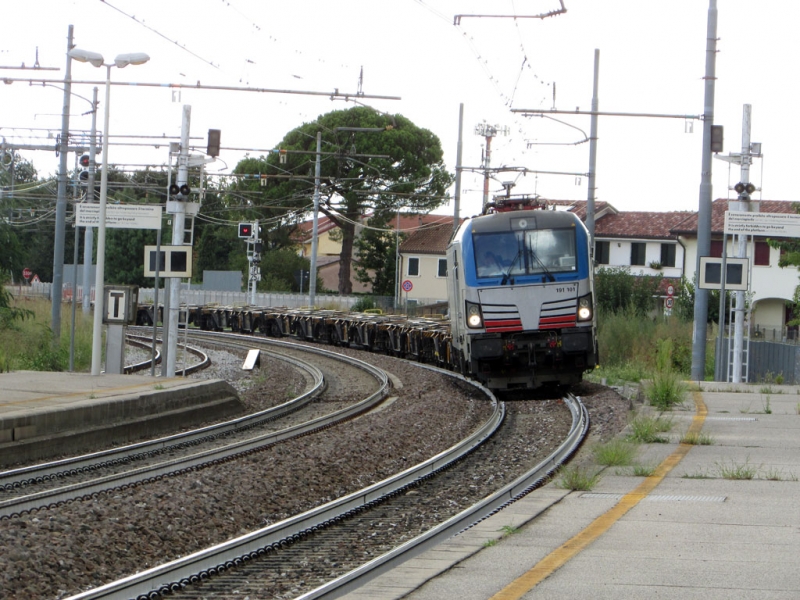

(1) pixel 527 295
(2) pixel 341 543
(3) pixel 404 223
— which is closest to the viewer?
(2) pixel 341 543

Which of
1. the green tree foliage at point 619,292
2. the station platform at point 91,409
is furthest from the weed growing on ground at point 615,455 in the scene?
the green tree foliage at point 619,292

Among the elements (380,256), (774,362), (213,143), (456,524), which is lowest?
(456,524)

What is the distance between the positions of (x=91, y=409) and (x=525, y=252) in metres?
7.52

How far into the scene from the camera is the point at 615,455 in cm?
995

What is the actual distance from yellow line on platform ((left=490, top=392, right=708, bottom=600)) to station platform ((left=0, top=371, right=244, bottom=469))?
20.7ft

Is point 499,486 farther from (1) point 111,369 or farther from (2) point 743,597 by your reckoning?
(1) point 111,369

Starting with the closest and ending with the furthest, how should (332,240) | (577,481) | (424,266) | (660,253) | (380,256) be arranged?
(577,481)
(660,253)
(380,256)
(424,266)
(332,240)

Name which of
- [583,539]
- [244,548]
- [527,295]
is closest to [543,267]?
[527,295]

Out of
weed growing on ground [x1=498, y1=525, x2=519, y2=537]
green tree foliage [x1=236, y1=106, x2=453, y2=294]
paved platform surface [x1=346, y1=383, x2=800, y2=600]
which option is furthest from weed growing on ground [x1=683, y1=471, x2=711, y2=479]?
green tree foliage [x1=236, y1=106, x2=453, y2=294]

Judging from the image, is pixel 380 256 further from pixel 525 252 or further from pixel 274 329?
pixel 525 252

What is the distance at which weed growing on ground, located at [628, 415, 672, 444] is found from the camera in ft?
37.6

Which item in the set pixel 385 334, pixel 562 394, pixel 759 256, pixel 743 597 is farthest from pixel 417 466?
pixel 759 256

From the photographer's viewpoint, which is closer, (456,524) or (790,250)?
(456,524)

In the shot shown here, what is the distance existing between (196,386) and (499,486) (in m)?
7.05
